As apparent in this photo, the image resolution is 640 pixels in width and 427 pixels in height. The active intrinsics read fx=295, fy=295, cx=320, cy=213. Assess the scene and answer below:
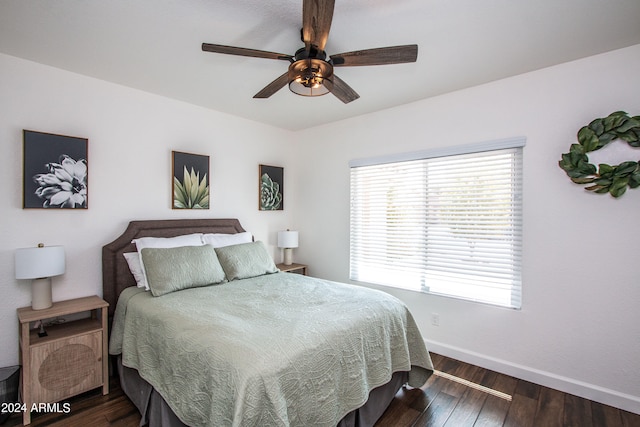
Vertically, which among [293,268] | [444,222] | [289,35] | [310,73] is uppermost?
[289,35]

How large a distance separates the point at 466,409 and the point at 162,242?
286 cm

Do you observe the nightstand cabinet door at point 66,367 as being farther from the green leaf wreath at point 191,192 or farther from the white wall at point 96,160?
the green leaf wreath at point 191,192

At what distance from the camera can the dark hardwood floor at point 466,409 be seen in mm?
2012

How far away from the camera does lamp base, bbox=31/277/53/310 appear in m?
2.21

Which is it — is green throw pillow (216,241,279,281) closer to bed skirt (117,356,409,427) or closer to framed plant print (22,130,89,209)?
bed skirt (117,356,409,427)

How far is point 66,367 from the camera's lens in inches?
84.4

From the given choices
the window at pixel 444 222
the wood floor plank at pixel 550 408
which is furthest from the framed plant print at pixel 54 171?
the wood floor plank at pixel 550 408

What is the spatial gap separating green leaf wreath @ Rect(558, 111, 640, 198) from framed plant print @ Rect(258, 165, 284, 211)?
3.14 meters

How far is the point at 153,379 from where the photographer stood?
1.83 m

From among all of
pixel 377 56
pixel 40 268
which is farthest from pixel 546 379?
pixel 40 268

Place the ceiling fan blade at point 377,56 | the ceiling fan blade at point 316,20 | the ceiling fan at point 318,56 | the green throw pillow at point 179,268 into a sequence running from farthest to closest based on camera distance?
1. the green throw pillow at point 179,268
2. the ceiling fan blade at point 377,56
3. the ceiling fan at point 318,56
4. the ceiling fan blade at point 316,20

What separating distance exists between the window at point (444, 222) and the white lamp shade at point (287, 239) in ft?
2.60

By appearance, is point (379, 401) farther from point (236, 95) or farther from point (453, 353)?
point (236, 95)

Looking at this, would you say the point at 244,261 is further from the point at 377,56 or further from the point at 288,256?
the point at 377,56
